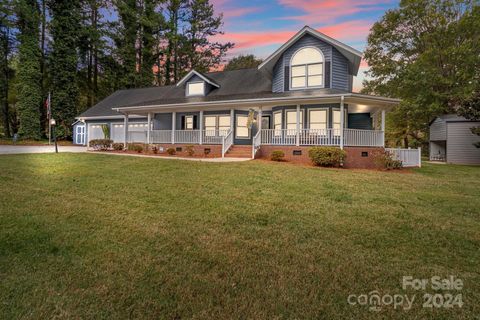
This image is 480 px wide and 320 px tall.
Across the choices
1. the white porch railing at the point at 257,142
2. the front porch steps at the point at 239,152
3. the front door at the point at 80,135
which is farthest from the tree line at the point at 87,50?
the white porch railing at the point at 257,142

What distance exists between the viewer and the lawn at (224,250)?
8.48ft

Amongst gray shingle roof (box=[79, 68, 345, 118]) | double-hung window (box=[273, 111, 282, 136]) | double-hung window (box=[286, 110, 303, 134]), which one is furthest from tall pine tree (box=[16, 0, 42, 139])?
double-hung window (box=[286, 110, 303, 134])

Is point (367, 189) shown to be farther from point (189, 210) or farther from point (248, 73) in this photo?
point (248, 73)

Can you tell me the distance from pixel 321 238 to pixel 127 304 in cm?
284

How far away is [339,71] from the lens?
53.3 feet

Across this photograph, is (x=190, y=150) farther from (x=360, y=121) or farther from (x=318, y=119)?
(x=360, y=121)

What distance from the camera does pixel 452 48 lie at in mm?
24219

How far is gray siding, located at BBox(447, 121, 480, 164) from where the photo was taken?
2186 centimetres

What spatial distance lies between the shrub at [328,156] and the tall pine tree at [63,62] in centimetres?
2941

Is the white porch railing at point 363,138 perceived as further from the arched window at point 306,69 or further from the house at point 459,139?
the house at point 459,139

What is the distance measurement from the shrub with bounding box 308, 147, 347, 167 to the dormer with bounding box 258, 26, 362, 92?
5157mm

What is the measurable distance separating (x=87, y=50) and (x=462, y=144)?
42.9 m

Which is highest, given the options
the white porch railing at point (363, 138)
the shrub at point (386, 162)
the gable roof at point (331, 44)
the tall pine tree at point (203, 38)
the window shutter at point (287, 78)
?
the tall pine tree at point (203, 38)

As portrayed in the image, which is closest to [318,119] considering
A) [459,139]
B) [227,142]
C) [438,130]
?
[227,142]
